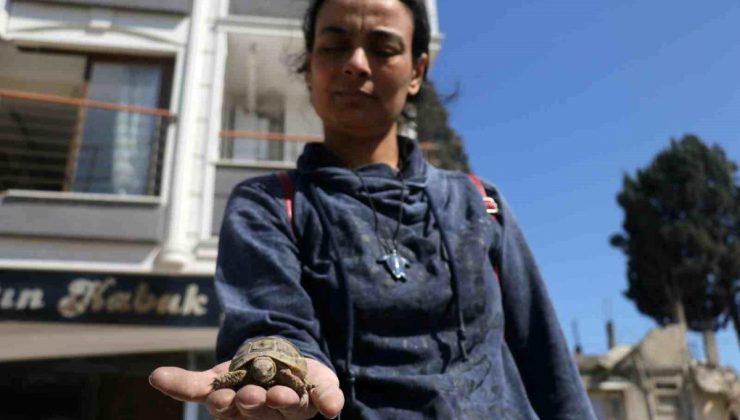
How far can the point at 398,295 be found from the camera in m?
1.03

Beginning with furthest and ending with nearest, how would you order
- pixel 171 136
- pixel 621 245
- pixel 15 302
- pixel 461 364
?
pixel 621 245 < pixel 171 136 < pixel 15 302 < pixel 461 364

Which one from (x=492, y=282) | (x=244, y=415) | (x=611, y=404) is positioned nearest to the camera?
(x=244, y=415)

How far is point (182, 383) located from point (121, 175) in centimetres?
687

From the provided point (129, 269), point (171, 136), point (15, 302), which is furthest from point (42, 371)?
point (171, 136)

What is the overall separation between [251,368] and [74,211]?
6687mm

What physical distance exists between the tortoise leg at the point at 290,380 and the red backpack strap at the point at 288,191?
38cm

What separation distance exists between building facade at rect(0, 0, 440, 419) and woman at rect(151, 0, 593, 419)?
4.92m

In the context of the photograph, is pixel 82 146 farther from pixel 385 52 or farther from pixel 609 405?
pixel 609 405

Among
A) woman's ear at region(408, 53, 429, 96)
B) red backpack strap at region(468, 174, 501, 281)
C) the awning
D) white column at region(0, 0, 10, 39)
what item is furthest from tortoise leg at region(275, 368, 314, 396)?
white column at region(0, 0, 10, 39)

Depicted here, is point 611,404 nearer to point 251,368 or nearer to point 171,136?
point 171,136

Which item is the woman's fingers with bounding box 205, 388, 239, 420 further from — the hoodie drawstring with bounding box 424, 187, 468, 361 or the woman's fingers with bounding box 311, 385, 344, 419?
the hoodie drawstring with bounding box 424, 187, 468, 361

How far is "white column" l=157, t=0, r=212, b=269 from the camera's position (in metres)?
6.72

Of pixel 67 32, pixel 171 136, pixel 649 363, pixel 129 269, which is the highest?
pixel 67 32

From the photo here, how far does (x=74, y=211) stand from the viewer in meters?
6.71
